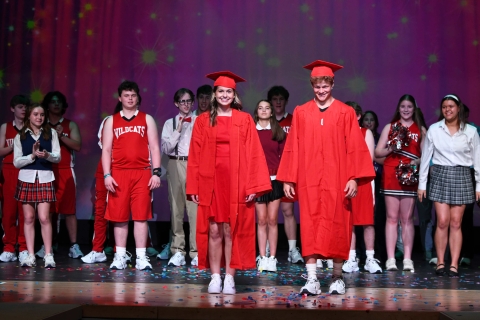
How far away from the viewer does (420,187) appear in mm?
6102

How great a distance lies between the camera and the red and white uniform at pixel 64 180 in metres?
7.20

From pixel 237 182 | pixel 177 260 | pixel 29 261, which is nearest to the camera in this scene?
pixel 237 182

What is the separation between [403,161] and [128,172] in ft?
7.93

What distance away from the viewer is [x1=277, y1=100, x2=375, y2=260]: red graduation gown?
4980mm

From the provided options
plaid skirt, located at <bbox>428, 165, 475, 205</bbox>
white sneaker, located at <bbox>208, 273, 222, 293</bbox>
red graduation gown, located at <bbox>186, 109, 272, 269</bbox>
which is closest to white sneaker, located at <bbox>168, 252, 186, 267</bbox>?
red graduation gown, located at <bbox>186, 109, 272, 269</bbox>

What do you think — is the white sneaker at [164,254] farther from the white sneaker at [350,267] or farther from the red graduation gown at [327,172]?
the red graduation gown at [327,172]

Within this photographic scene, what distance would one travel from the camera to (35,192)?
6.30 metres

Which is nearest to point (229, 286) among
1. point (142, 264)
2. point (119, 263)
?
point (142, 264)

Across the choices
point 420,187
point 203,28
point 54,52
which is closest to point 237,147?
point 420,187

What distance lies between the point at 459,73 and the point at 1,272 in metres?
5.14

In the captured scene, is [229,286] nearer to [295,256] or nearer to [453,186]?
[295,256]

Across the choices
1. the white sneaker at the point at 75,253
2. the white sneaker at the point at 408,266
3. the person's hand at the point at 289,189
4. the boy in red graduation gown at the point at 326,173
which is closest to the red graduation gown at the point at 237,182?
the person's hand at the point at 289,189

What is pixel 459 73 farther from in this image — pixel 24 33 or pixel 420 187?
pixel 24 33

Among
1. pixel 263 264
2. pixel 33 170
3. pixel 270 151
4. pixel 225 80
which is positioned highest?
pixel 225 80
